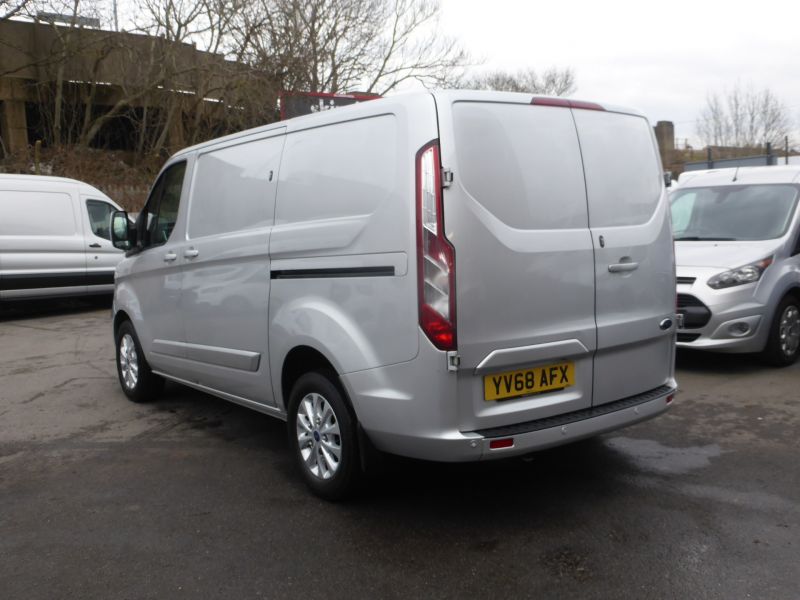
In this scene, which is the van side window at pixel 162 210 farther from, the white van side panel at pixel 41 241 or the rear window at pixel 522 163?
the white van side panel at pixel 41 241

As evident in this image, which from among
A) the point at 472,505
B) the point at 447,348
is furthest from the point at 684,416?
the point at 447,348

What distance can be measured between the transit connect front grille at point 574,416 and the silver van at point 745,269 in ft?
8.84

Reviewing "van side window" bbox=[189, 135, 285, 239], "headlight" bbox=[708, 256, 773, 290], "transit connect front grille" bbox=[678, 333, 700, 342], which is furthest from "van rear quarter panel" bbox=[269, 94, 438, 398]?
"headlight" bbox=[708, 256, 773, 290]

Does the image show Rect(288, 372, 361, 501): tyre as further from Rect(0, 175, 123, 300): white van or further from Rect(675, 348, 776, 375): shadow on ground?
Rect(0, 175, 123, 300): white van

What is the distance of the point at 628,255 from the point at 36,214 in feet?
33.0

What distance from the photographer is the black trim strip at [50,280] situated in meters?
11.1

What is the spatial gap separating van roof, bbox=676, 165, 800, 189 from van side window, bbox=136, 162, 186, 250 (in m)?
5.38

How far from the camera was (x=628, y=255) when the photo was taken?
12.5 ft

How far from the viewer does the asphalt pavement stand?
3.11 m

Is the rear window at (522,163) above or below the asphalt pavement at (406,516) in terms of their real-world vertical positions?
above

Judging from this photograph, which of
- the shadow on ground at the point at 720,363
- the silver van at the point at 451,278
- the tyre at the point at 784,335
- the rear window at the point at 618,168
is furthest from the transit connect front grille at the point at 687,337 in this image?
the rear window at the point at 618,168

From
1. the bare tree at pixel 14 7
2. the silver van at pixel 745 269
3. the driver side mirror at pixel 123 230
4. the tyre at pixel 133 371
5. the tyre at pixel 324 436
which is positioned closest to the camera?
the tyre at pixel 324 436

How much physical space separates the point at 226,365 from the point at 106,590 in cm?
184

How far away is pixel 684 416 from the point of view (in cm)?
534
